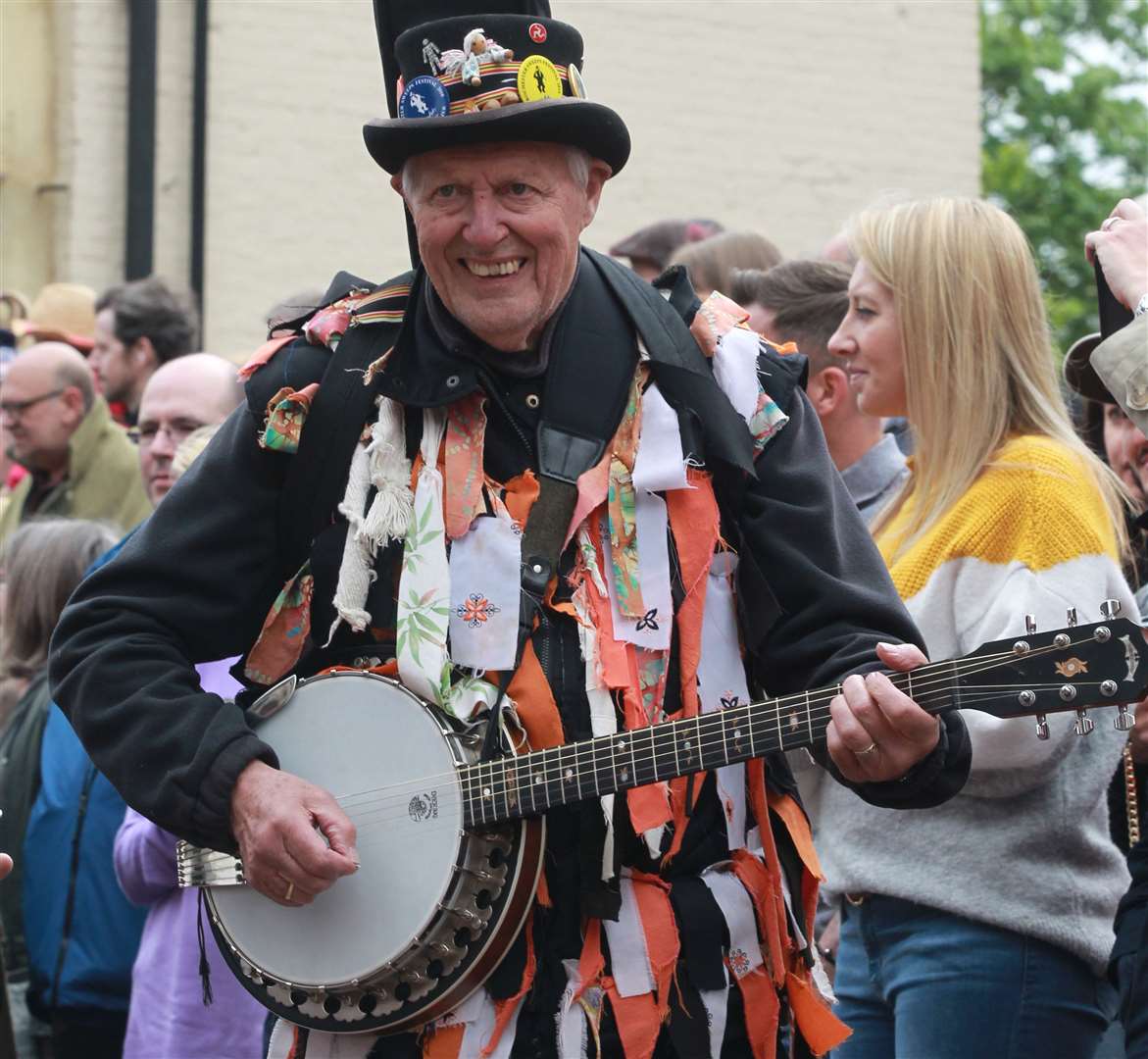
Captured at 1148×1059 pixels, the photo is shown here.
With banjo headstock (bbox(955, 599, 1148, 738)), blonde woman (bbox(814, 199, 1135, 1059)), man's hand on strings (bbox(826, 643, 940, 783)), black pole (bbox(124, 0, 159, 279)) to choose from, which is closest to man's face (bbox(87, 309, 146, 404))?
black pole (bbox(124, 0, 159, 279))

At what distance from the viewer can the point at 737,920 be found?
317 cm

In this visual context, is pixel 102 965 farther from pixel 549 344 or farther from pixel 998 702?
pixel 998 702

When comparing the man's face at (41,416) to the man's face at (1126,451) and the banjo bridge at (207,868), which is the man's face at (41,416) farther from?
the man's face at (1126,451)

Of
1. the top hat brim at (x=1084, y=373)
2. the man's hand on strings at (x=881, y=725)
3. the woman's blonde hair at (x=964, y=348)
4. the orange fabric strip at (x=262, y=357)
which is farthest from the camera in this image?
the woman's blonde hair at (x=964, y=348)

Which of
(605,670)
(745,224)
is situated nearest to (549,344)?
(605,670)

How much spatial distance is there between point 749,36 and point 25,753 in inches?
338

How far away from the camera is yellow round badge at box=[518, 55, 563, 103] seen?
3284mm

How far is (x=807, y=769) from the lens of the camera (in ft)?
13.6

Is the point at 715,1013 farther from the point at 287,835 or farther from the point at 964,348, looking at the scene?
the point at 964,348

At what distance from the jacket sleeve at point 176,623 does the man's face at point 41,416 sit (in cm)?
426

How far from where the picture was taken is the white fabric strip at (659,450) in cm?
323

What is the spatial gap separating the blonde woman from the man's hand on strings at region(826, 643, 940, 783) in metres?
0.78

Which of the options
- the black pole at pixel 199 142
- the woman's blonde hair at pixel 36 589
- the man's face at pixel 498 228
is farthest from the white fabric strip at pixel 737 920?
the black pole at pixel 199 142

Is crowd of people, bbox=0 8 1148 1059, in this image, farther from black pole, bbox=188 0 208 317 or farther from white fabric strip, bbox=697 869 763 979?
black pole, bbox=188 0 208 317
